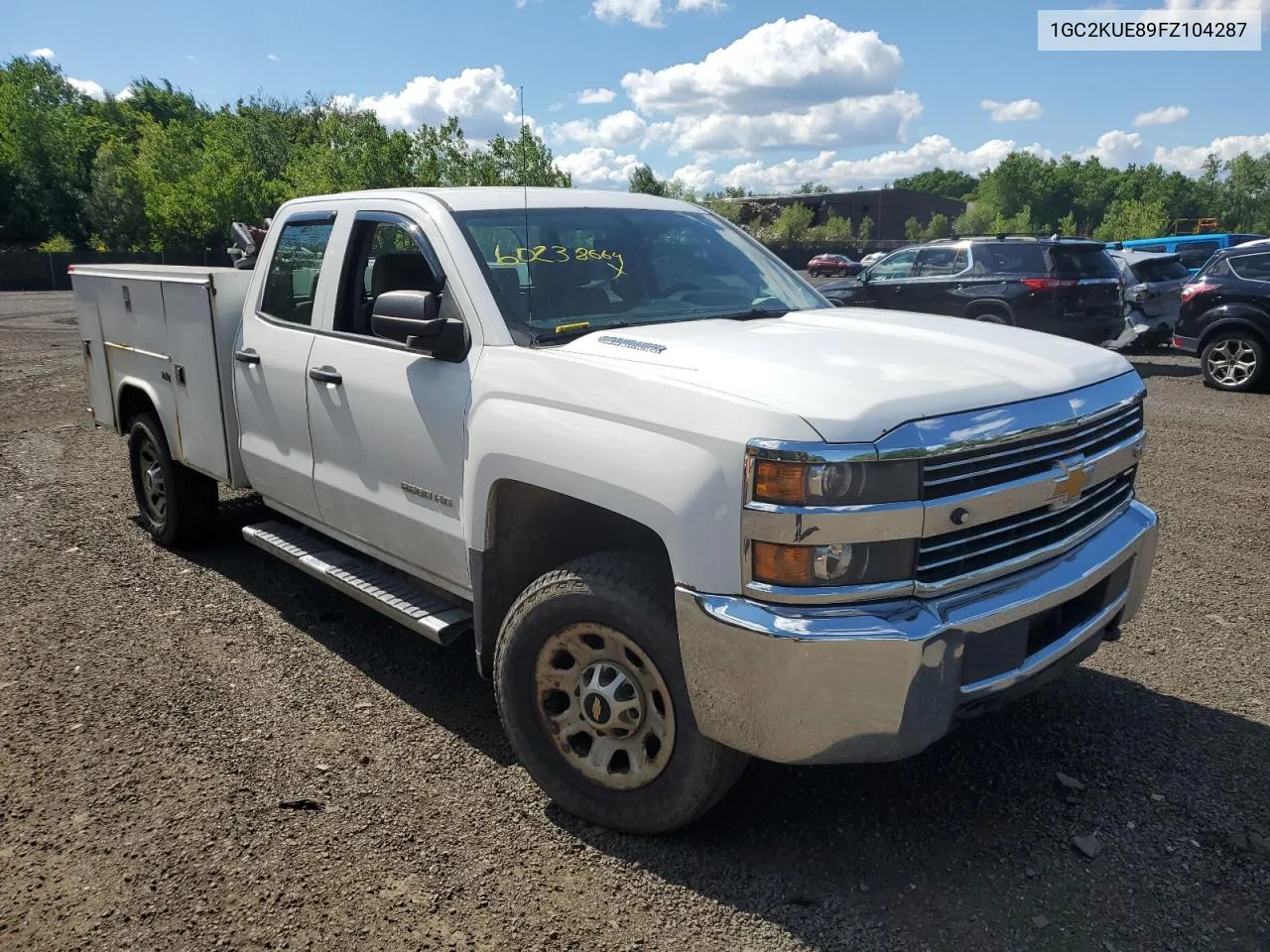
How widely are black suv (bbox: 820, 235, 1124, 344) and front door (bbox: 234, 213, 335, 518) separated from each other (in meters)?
9.94

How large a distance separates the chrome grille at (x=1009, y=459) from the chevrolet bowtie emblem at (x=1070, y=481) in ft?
0.09

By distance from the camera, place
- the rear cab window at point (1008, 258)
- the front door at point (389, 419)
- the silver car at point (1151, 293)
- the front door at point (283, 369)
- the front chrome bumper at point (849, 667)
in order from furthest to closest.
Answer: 1. the silver car at point (1151, 293)
2. the rear cab window at point (1008, 258)
3. the front door at point (283, 369)
4. the front door at point (389, 419)
5. the front chrome bumper at point (849, 667)

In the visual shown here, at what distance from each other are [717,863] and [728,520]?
3.85 ft

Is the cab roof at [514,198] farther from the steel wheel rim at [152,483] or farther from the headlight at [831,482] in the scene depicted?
the steel wheel rim at [152,483]

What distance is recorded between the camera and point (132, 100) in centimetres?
8394

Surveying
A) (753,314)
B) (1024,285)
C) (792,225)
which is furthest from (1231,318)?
(792,225)

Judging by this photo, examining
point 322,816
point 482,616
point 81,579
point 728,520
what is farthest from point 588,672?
point 81,579

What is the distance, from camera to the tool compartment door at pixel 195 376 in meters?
4.89

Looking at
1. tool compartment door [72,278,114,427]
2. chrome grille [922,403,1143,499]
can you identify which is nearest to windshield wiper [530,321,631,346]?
chrome grille [922,403,1143,499]

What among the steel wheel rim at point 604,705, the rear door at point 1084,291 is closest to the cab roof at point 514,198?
the steel wheel rim at point 604,705

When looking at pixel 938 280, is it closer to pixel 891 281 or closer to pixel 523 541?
pixel 891 281

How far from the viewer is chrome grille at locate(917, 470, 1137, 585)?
2.55 m

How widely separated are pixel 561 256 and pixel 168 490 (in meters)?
3.39

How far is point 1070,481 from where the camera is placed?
2.84m
